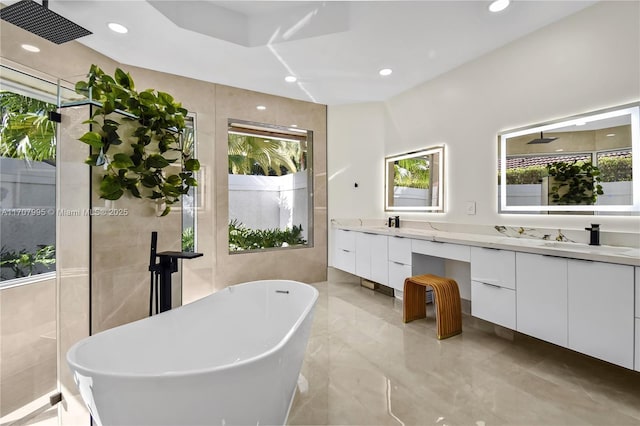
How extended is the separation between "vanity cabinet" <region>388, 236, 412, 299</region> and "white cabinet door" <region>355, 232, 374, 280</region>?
1.26 feet

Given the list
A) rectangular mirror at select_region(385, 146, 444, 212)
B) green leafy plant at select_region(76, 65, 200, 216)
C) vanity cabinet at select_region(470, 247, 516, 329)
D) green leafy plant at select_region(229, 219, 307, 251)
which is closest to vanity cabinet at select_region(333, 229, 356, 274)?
green leafy plant at select_region(229, 219, 307, 251)

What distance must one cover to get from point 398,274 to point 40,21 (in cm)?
359

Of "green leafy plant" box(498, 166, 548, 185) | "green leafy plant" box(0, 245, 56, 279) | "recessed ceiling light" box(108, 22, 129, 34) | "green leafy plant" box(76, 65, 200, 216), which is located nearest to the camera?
"green leafy plant" box(76, 65, 200, 216)

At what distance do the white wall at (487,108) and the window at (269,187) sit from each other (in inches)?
17.3

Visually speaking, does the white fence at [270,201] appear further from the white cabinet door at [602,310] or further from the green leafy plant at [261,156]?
the white cabinet door at [602,310]

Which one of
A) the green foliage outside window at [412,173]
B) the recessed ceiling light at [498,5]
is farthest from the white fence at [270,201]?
the recessed ceiling light at [498,5]

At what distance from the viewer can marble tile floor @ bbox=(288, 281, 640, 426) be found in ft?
5.70

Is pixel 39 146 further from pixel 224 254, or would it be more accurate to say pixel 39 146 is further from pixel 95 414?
pixel 224 254

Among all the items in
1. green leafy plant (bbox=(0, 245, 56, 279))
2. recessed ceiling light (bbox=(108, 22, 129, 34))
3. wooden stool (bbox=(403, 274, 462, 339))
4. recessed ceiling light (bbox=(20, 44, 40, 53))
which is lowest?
wooden stool (bbox=(403, 274, 462, 339))

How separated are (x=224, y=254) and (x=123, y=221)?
7.31 ft

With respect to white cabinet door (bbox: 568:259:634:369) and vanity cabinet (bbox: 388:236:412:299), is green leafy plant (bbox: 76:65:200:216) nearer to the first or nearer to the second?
vanity cabinet (bbox: 388:236:412:299)

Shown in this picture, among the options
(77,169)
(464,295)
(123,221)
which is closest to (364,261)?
(464,295)

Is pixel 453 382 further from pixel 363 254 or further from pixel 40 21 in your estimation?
pixel 40 21

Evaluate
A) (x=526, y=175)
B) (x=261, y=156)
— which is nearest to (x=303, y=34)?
(x=261, y=156)
